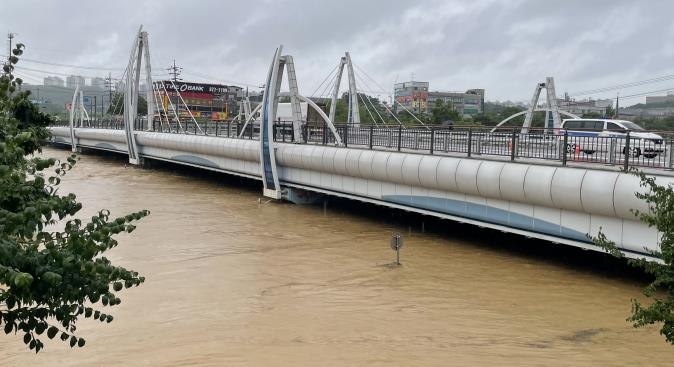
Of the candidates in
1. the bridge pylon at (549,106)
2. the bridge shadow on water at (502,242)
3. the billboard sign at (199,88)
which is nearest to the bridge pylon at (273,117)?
the bridge shadow on water at (502,242)

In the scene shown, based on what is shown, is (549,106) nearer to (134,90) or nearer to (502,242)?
(502,242)

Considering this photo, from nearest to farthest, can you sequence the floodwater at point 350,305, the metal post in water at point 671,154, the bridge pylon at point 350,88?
1. the floodwater at point 350,305
2. the metal post in water at point 671,154
3. the bridge pylon at point 350,88

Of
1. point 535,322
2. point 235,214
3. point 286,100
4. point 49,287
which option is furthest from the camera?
point 286,100

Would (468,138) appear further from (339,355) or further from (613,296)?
(339,355)

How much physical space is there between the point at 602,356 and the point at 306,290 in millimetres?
6227

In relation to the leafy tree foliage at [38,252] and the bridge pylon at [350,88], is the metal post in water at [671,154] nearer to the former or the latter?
the leafy tree foliage at [38,252]

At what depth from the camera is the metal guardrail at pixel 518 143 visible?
1488 cm

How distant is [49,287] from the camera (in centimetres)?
457

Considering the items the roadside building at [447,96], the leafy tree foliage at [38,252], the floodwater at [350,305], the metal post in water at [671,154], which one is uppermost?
the roadside building at [447,96]

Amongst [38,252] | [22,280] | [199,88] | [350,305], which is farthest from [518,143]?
[199,88]

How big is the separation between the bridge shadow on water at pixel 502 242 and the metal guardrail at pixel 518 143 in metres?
2.51

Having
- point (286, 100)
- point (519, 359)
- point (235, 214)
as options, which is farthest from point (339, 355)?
point (286, 100)

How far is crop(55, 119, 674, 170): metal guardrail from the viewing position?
14.9 m

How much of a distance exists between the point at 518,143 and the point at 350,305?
24.3 feet
